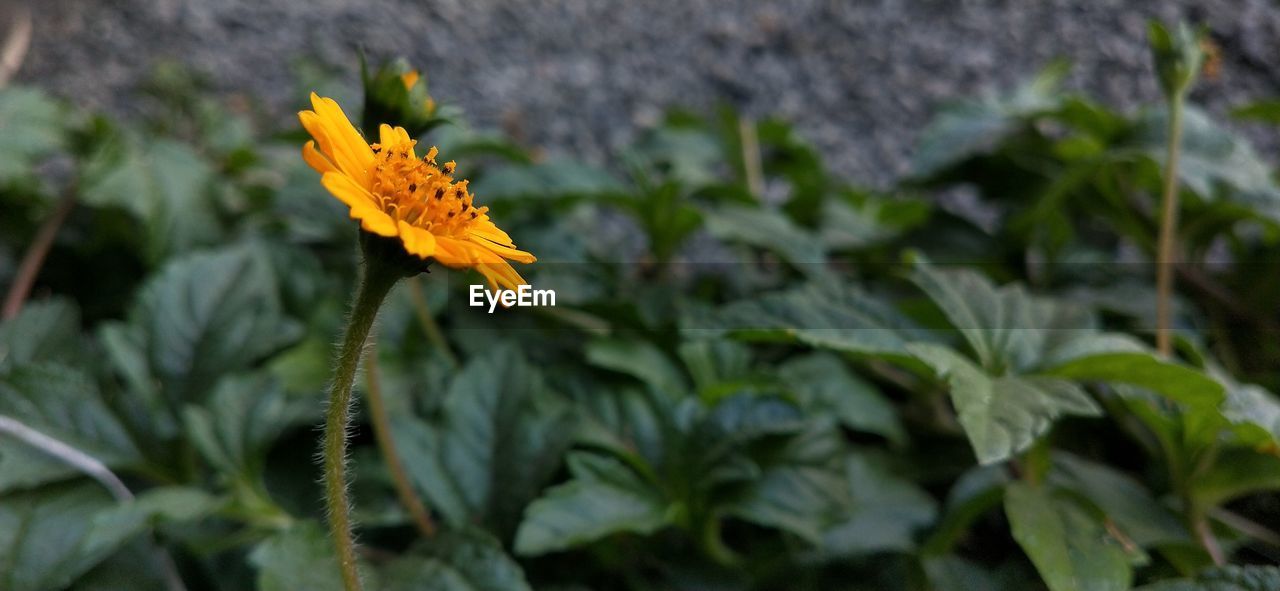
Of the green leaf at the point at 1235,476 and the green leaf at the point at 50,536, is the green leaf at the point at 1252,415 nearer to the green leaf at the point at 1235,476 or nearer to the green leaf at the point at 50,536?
the green leaf at the point at 1235,476

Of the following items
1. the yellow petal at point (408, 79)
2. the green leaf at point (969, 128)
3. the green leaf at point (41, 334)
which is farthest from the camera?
the green leaf at point (969, 128)

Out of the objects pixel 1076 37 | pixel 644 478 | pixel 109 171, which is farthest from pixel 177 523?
pixel 1076 37

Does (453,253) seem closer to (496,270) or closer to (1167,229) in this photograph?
(496,270)

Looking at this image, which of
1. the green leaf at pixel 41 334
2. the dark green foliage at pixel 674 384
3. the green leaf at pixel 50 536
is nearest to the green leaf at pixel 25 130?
the dark green foliage at pixel 674 384

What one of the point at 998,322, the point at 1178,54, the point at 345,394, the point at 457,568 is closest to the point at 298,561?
the point at 457,568

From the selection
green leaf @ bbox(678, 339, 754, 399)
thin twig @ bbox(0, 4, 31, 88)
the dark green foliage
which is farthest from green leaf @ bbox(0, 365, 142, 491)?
thin twig @ bbox(0, 4, 31, 88)

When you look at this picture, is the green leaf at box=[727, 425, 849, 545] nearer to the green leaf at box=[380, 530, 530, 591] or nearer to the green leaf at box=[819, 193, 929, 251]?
the green leaf at box=[380, 530, 530, 591]
